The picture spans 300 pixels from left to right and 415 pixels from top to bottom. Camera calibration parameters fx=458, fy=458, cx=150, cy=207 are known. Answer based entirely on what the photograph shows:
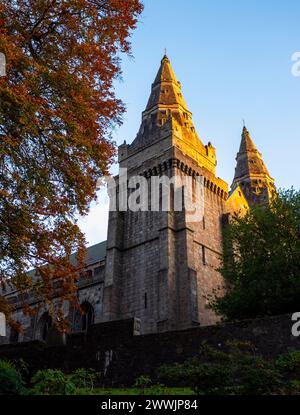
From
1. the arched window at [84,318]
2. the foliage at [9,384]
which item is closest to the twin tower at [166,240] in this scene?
the arched window at [84,318]

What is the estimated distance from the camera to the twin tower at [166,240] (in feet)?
87.4

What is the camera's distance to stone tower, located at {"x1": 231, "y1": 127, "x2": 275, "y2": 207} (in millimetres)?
48312

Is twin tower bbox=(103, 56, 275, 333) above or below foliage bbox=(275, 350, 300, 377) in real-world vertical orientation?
above

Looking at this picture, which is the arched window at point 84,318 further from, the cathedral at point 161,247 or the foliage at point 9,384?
the foliage at point 9,384

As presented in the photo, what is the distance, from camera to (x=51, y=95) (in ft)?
38.3

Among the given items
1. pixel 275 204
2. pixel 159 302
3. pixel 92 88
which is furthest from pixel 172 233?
pixel 92 88

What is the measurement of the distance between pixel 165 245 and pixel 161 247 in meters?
0.36

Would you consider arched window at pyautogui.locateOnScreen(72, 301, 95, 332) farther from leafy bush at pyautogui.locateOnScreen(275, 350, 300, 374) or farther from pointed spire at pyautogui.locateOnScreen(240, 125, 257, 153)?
pointed spire at pyautogui.locateOnScreen(240, 125, 257, 153)

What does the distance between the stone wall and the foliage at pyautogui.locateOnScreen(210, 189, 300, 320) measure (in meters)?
5.82

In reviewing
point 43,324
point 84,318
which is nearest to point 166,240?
point 84,318

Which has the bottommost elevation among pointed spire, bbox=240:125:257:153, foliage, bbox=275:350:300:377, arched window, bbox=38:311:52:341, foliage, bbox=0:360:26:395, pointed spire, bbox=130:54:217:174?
foliage, bbox=0:360:26:395

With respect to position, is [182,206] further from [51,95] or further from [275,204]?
[51,95]

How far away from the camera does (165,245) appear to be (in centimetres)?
2788

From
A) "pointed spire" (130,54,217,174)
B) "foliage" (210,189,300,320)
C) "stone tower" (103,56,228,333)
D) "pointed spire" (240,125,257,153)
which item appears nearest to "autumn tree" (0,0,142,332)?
"foliage" (210,189,300,320)
